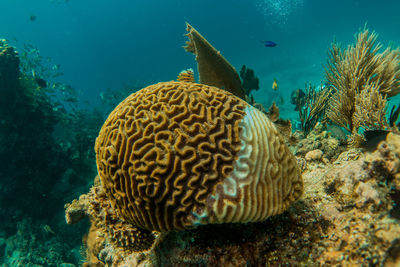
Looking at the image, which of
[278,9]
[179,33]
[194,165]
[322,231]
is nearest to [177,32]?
[179,33]

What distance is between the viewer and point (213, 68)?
16.0ft

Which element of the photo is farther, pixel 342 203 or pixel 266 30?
pixel 266 30

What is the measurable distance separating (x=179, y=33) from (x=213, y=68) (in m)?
96.4

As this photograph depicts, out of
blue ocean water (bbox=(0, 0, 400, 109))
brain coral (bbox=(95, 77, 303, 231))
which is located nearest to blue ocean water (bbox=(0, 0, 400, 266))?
blue ocean water (bbox=(0, 0, 400, 109))

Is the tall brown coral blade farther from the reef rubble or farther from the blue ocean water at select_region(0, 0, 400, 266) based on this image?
the blue ocean water at select_region(0, 0, 400, 266)

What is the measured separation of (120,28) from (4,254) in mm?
120881

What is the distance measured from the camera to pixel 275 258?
2.36m

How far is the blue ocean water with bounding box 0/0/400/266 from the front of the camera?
46375 millimetres

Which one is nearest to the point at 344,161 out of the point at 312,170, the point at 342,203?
the point at 312,170

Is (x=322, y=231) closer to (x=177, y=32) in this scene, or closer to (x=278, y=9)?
(x=278, y=9)

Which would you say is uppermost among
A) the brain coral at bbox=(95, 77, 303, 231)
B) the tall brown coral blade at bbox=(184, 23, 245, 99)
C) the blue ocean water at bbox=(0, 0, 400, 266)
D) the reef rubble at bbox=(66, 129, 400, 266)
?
the blue ocean water at bbox=(0, 0, 400, 266)

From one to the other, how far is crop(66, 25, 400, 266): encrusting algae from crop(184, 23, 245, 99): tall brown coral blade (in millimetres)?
2131

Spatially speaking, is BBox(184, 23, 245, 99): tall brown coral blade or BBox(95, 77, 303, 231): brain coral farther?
BBox(184, 23, 245, 99): tall brown coral blade

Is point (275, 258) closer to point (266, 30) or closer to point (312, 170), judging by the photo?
point (312, 170)
